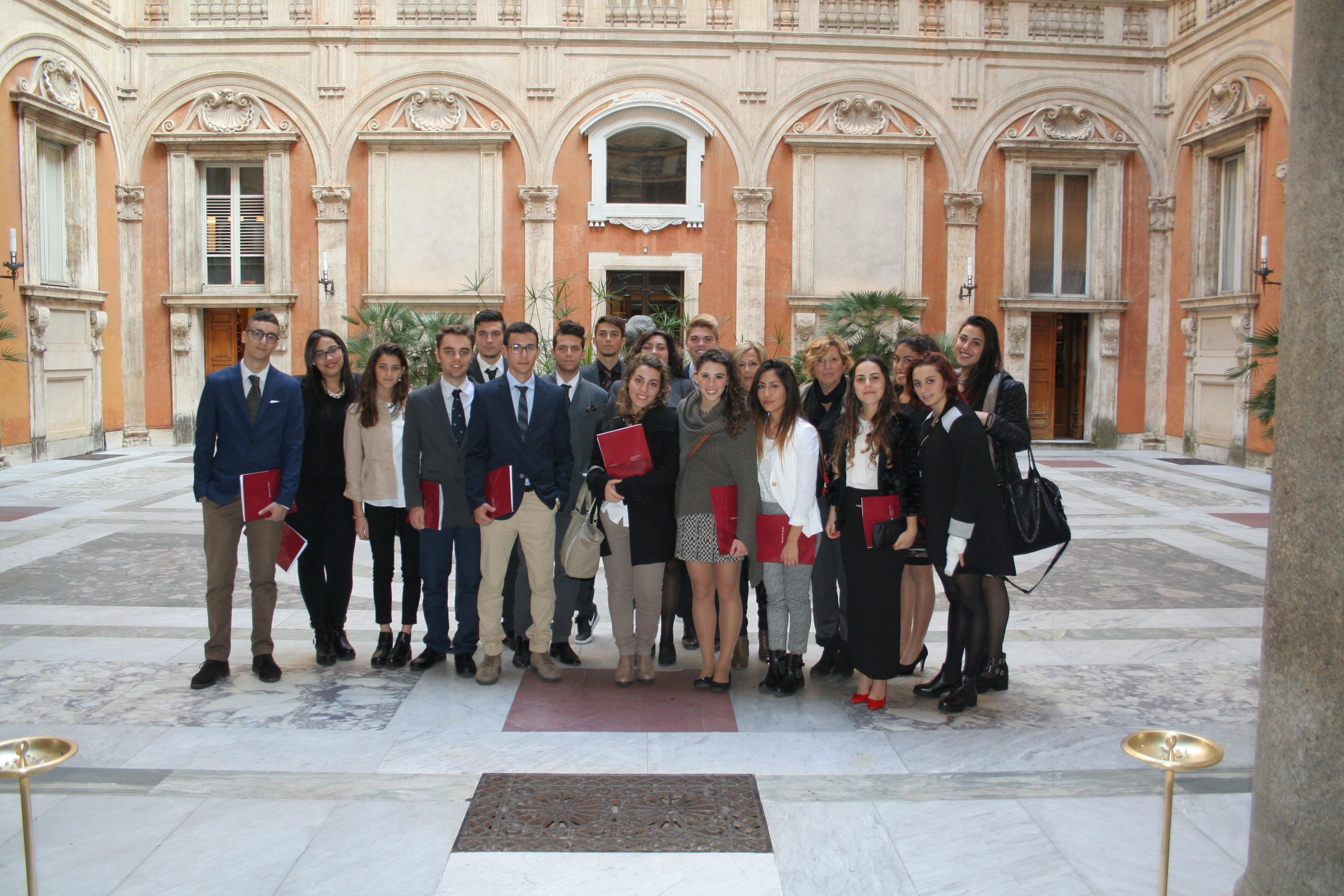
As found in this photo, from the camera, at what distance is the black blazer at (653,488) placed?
4992mm

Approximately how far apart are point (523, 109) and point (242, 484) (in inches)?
503

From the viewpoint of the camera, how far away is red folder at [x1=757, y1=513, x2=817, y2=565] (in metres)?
5.00

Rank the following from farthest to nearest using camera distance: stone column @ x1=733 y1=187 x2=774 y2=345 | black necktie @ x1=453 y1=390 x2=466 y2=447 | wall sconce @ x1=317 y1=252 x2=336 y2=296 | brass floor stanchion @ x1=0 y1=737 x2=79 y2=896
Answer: stone column @ x1=733 y1=187 x2=774 y2=345 → wall sconce @ x1=317 y1=252 x2=336 y2=296 → black necktie @ x1=453 y1=390 x2=466 y2=447 → brass floor stanchion @ x1=0 y1=737 x2=79 y2=896

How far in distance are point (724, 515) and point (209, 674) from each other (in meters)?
2.75

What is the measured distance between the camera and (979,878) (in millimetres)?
3295

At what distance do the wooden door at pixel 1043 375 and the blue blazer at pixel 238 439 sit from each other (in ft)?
49.3

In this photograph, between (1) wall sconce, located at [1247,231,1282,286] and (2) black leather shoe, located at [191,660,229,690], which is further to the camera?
(1) wall sconce, located at [1247,231,1282,286]

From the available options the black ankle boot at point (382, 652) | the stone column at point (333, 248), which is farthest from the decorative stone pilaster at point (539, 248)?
the black ankle boot at point (382, 652)

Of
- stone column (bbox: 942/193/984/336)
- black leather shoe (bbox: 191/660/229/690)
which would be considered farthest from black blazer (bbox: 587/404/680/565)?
stone column (bbox: 942/193/984/336)

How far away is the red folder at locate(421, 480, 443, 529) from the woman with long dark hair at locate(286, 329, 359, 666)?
48 cm

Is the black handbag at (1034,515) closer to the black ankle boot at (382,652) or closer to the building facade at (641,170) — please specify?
the black ankle boot at (382,652)

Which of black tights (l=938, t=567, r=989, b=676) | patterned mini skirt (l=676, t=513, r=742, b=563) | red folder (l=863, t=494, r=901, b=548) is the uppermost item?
red folder (l=863, t=494, r=901, b=548)

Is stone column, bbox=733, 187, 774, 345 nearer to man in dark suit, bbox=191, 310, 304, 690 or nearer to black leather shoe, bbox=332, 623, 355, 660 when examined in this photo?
black leather shoe, bbox=332, 623, 355, 660

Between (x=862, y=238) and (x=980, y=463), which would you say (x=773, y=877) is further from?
(x=862, y=238)
